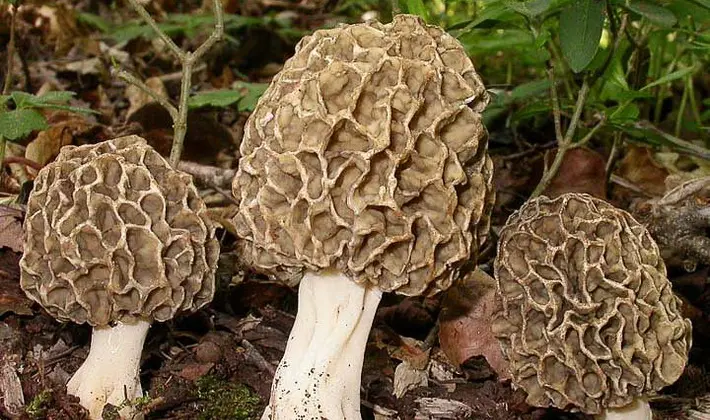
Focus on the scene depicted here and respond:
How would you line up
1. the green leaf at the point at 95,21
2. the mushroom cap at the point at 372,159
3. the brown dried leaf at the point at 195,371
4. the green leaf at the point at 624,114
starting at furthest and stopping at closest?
the green leaf at the point at 95,21 < the green leaf at the point at 624,114 < the brown dried leaf at the point at 195,371 < the mushroom cap at the point at 372,159

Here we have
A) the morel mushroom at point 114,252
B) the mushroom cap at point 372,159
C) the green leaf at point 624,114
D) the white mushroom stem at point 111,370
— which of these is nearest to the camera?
the mushroom cap at point 372,159

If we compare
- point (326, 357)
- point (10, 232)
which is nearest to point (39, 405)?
point (10, 232)

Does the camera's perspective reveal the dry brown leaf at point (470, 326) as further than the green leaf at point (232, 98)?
No

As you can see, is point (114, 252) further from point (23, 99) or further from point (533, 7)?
point (533, 7)

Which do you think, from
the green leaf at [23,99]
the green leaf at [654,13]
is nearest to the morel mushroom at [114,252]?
the green leaf at [23,99]

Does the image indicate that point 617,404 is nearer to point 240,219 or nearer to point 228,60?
point 240,219

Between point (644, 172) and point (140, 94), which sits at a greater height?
point (140, 94)

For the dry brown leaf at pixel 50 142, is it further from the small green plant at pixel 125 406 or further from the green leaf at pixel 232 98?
the small green plant at pixel 125 406

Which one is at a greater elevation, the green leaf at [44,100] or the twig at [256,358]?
the green leaf at [44,100]
